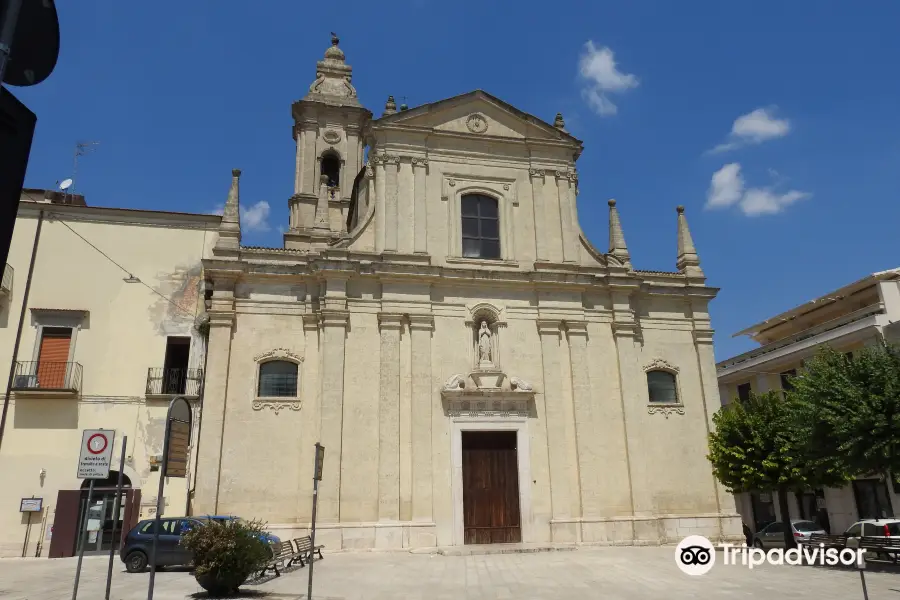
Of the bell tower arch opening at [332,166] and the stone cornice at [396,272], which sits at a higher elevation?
the bell tower arch opening at [332,166]

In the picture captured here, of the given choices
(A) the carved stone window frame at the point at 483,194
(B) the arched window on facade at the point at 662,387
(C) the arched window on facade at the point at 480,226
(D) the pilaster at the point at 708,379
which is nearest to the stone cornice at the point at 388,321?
(A) the carved stone window frame at the point at 483,194

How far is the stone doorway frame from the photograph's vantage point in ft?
64.6

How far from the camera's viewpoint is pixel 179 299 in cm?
2280

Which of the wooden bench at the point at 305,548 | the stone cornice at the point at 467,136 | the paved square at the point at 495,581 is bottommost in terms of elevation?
the paved square at the point at 495,581

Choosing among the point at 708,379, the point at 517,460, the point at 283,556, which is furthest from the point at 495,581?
the point at 708,379

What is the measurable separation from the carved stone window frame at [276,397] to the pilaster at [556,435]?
311 inches

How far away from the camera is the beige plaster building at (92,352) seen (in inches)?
779

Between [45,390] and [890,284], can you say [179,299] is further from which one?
[890,284]

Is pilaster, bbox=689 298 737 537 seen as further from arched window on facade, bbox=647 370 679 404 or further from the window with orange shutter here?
the window with orange shutter

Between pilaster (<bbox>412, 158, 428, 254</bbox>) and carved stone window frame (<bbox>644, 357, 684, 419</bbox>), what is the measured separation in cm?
884

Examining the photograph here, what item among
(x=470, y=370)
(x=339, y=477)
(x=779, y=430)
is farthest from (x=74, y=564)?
(x=779, y=430)

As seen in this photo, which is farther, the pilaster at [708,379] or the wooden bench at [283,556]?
the pilaster at [708,379]

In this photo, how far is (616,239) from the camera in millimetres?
24266

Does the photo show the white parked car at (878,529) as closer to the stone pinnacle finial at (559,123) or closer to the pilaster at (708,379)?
the pilaster at (708,379)
